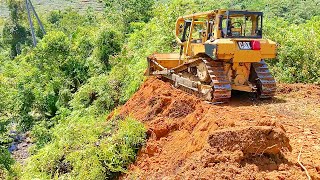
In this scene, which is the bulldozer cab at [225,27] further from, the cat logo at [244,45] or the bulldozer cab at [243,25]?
the cat logo at [244,45]

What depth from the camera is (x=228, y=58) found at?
8547 mm

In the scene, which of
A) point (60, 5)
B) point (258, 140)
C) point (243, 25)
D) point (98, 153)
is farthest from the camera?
point (60, 5)

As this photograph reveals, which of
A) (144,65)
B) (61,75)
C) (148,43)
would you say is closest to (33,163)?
(144,65)

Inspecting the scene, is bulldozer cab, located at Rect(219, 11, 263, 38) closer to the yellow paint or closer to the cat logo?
the yellow paint

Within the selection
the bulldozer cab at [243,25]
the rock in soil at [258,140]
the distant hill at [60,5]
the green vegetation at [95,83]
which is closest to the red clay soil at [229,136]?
the rock in soil at [258,140]

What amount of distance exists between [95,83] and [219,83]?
33.7ft

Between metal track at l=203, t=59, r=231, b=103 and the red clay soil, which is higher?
metal track at l=203, t=59, r=231, b=103

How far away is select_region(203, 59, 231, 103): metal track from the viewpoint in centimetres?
848

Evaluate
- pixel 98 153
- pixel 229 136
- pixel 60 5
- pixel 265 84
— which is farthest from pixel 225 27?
pixel 60 5

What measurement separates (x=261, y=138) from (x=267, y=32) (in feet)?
32.3

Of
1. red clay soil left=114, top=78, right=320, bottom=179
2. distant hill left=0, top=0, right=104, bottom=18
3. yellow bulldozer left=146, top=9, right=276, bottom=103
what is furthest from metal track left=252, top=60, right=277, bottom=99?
distant hill left=0, top=0, right=104, bottom=18

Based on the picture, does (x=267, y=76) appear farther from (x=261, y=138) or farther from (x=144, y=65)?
(x=144, y=65)

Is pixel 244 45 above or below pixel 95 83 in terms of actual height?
above

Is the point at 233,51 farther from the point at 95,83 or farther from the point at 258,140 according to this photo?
the point at 95,83
